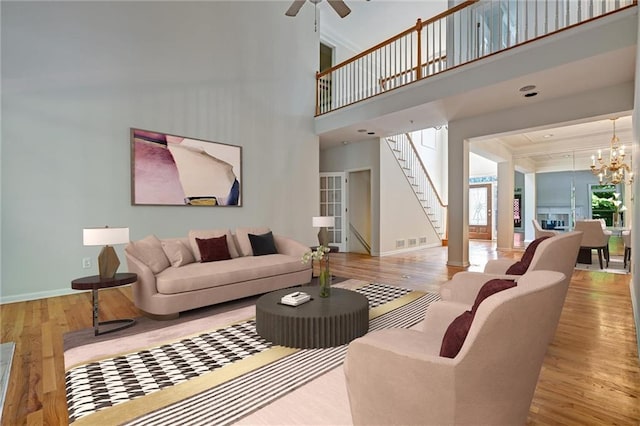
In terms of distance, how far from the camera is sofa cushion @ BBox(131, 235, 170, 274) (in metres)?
3.42

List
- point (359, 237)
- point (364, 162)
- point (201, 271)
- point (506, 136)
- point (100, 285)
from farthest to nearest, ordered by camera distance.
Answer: point (359, 237)
point (364, 162)
point (506, 136)
point (201, 271)
point (100, 285)

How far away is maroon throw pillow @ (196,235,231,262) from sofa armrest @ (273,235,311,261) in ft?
2.97

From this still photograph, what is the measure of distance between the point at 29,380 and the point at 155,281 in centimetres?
123

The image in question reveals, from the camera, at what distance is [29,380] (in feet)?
6.79

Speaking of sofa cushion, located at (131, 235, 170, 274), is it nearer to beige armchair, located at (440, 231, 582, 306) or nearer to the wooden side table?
the wooden side table

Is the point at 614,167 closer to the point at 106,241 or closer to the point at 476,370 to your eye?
the point at 476,370

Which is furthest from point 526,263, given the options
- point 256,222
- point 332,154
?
point 332,154

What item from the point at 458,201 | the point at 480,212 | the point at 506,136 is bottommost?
the point at 480,212

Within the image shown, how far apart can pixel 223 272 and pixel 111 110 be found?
2.91 metres

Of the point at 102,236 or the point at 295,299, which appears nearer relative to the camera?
the point at 295,299

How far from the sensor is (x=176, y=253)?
380 cm

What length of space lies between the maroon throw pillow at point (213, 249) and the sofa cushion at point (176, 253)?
0.57 feet

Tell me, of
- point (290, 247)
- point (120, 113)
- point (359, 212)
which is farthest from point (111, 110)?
point (359, 212)

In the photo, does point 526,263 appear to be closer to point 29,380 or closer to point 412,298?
point 412,298
